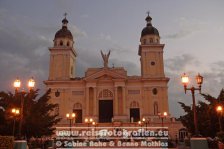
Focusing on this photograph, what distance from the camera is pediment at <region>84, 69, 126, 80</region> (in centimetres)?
6173

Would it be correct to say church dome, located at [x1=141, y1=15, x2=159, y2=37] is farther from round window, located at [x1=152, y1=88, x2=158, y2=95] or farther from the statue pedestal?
the statue pedestal

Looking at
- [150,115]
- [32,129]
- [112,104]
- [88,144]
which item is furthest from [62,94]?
[32,129]

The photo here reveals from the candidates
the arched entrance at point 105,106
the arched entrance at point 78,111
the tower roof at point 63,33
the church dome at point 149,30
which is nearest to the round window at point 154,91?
the arched entrance at point 105,106

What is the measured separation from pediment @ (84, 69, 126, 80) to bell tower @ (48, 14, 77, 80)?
6.04 meters

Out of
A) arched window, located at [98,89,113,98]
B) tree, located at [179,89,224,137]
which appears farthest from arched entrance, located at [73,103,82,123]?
tree, located at [179,89,224,137]

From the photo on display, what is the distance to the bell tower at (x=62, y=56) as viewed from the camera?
6412cm

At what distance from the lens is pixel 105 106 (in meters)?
61.5

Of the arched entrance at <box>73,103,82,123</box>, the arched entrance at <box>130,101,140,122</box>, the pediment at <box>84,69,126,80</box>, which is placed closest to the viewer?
the arched entrance at <box>130,101,140,122</box>

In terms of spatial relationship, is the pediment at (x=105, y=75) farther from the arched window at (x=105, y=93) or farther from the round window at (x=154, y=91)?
the round window at (x=154, y=91)

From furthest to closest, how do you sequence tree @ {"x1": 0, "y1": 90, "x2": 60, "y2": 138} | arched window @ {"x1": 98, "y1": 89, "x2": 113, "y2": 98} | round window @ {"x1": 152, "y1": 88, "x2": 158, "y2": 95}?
arched window @ {"x1": 98, "y1": 89, "x2": 113, "y2": 98}
round window @ {"x1": 152, "y1": 88, "x2": 158, "y2": 95}
tree @ {"x1": 0, "y1": 90, "x2": 60, "y2": 138}

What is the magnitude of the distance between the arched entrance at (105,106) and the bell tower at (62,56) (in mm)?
9203

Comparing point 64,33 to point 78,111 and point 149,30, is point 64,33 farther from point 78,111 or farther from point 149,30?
Result: point 149,30

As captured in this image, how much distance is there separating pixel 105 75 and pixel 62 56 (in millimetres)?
11601

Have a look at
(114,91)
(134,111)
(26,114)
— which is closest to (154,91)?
(134,111)
